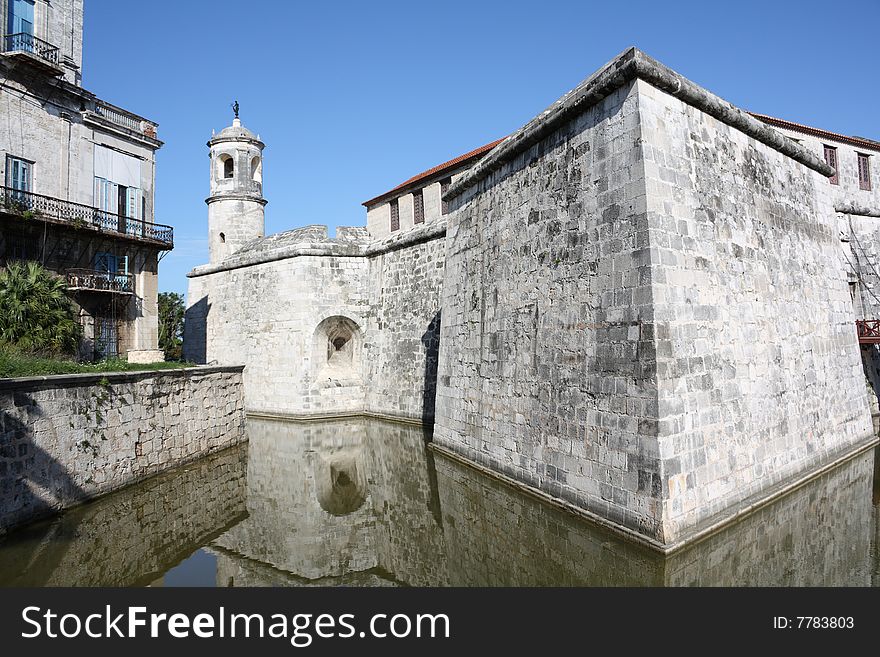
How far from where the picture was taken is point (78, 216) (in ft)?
45.8

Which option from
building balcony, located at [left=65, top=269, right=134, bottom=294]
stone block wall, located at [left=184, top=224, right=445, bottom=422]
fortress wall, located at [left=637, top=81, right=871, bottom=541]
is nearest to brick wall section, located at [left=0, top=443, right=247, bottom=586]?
fortress wall, located at [left=637, top=81, right=871, bottom=541]

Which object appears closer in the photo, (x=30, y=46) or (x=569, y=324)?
(x=569, y=324)

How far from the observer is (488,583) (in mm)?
5113

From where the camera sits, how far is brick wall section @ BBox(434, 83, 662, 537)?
5.95 m

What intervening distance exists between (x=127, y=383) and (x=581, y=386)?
6.77 meters

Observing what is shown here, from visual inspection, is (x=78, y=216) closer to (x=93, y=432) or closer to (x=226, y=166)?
(x=226, y=166)

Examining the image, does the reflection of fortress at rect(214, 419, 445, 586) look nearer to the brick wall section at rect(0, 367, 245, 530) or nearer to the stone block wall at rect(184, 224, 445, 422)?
the brick wall section at rect(0, 367, 245, 530)

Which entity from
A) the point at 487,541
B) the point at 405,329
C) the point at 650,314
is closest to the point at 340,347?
the point at 405,329

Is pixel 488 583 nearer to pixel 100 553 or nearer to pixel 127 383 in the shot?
pixel 100 553

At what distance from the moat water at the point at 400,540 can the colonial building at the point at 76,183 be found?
735 cm

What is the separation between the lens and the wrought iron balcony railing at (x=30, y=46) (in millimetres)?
13156

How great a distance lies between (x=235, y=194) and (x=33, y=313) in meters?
9.07

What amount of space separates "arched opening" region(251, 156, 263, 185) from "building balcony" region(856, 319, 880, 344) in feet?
55.6

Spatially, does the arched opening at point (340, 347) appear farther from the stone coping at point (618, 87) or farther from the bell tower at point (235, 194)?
the stone coping at point (618, 87)
